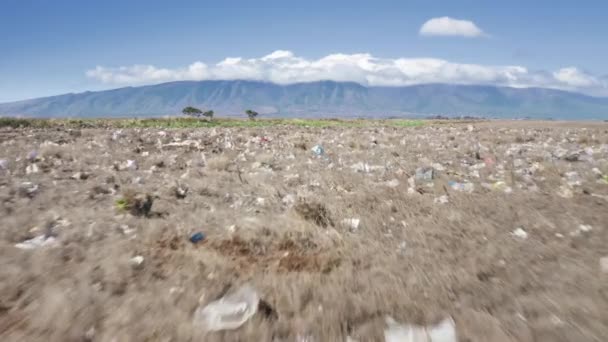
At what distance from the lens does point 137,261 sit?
7.19ft

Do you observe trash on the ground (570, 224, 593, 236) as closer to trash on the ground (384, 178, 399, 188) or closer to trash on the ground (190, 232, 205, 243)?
trash on the ground (384, 178, 399, 188)

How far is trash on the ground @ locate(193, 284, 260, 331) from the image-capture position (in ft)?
5.43

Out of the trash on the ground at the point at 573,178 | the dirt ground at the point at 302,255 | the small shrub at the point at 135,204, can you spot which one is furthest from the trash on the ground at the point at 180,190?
the trash on the ground at the point at 573,178

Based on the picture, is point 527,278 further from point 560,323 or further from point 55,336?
point 55,336

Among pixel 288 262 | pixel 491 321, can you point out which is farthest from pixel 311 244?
pixel 491 321

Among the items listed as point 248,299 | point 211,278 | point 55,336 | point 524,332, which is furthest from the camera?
point 211,278

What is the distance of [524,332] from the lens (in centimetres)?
164

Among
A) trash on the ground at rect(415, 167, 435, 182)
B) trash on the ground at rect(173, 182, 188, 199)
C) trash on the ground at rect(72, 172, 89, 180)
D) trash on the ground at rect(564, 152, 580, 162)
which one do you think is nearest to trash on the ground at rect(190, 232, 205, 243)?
trash on the ground at rect(173, 182, 188, 199)

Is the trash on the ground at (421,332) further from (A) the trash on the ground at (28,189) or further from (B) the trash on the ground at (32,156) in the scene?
(B) the trash on the ground at (32,156)

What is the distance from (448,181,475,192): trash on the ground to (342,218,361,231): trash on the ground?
5.94 ft

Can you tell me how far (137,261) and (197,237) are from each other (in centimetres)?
51

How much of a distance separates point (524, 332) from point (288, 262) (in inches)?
52.3

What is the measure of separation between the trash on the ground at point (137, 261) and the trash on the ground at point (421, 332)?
1506mm

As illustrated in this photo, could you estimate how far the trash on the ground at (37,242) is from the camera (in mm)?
2358
